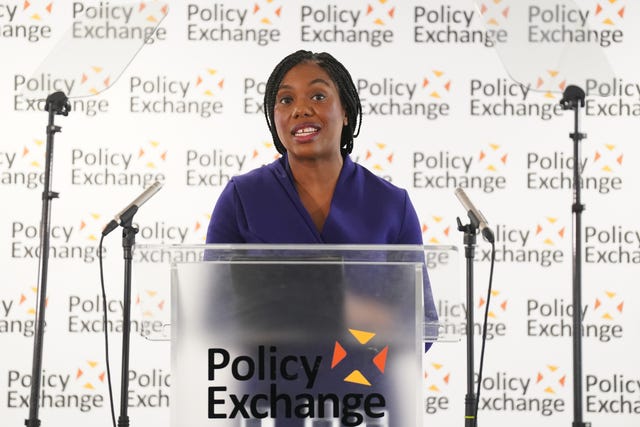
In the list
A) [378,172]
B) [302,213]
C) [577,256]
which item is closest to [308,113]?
[302,213]

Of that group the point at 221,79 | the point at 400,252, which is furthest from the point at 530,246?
the point at 400,252

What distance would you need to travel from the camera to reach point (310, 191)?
2.17 m

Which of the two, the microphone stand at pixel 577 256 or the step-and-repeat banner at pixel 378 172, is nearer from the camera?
the microphone stand at pixel 577 256

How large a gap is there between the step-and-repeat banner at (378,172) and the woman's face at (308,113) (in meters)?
1.96

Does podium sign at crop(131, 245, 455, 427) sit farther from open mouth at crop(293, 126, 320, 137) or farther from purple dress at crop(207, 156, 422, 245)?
open mouth at crop(293, 126, 320, 137)

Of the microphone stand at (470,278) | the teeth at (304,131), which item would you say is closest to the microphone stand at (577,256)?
the microphone stand at (470,278)

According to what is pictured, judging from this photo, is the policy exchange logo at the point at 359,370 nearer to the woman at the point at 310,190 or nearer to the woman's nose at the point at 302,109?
the woman at the point at 310,190

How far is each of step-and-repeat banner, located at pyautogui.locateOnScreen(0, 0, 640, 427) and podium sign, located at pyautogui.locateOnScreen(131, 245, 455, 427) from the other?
2654 mm

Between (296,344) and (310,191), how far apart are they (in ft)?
2.29

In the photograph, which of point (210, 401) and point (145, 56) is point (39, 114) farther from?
point (210, 401)

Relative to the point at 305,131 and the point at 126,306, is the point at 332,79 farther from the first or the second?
the point at 126,306

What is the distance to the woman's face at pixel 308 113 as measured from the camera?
2.17 m

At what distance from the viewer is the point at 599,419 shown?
166 inches

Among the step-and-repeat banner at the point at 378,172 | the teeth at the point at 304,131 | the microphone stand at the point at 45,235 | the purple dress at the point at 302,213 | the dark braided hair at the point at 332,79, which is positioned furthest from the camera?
the step-and-repeat banner at the point at 378,172
